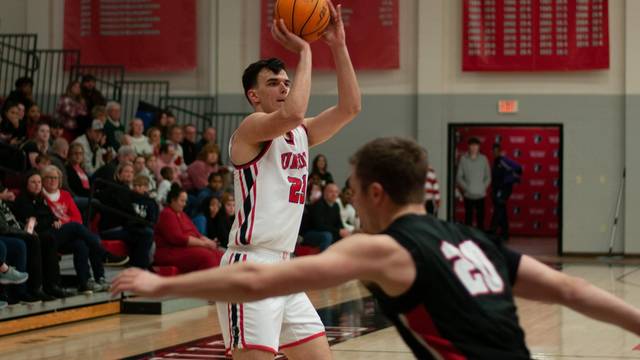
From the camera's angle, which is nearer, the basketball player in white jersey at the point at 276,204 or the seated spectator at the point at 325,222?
the basketball player in white jersey at the point at 276,204

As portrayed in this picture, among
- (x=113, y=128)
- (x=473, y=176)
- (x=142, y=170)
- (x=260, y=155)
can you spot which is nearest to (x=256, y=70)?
(x=260, y=155)

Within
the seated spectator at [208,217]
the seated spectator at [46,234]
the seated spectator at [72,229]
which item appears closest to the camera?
the seated spectator at [46,234]

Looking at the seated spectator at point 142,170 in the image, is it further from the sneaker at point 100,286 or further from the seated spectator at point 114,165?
the sneaker at point 100,286

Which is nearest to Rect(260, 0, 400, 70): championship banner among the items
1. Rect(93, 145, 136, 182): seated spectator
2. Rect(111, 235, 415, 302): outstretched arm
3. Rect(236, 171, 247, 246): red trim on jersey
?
Rect(93, 145, 136, 182): seated spectator

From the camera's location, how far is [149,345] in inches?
350

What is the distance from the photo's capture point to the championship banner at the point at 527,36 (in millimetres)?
18703

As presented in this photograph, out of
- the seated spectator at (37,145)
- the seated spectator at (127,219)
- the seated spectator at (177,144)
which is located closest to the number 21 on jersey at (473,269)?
the seated spectator at (127,219)

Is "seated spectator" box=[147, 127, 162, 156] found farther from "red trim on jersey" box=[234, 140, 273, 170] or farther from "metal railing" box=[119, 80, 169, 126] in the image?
"red trim on jersey" box=[234, 140, 273, 170]

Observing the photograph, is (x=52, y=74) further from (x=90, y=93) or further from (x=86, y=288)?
(x=86, y=288)

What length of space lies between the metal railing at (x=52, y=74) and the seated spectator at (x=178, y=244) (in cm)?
816

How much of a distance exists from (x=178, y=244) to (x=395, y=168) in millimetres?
9077

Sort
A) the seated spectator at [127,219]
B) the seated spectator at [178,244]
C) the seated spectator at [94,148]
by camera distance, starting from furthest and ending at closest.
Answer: the seated spectator at [94,148] → the seated spectator at [178,244] → the seated spectator at [127,219]

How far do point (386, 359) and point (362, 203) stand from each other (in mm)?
5353

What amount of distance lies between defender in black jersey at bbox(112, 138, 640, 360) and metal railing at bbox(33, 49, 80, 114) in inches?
669
